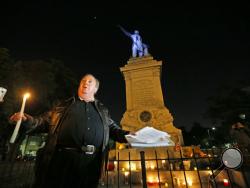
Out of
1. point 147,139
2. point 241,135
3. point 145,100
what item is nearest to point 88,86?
point 147,139

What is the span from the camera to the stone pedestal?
47.6ft

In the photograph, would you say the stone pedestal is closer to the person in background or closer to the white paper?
the person in background

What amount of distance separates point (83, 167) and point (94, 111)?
777mm

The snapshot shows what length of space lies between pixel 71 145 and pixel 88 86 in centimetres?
94

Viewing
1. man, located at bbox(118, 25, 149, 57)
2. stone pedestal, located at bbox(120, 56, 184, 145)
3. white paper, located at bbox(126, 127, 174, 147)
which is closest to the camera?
white paper, located at bbox(126, 127, 174, 147)

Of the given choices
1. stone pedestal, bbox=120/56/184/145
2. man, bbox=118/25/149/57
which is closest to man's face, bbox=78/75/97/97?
stone pedestal, bbox=120/56/184/145

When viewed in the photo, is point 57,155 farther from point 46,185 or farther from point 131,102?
point 131,102

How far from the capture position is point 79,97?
2.38 meters

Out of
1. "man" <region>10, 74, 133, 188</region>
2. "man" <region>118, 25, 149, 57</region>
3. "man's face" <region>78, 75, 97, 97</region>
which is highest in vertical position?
"man" <region>118, 25, 149, 57</region>

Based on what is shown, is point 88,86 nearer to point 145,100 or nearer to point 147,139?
point 147,139

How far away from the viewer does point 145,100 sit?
15.5m

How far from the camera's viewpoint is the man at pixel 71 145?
1742mm

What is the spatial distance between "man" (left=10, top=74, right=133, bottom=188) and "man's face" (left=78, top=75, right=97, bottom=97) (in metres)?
0.21

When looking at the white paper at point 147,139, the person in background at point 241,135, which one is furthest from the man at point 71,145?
the person in background at point 241,135
